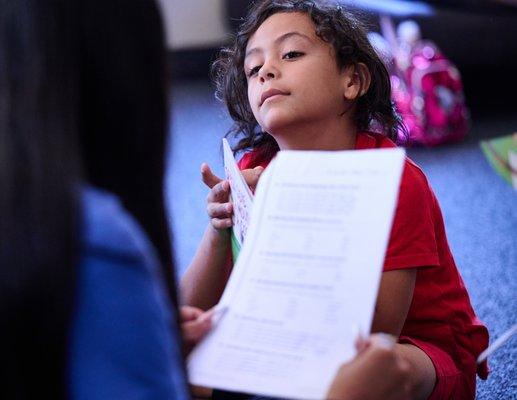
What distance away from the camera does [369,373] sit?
0.69m

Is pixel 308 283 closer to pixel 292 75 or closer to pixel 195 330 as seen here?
pixel 195 330

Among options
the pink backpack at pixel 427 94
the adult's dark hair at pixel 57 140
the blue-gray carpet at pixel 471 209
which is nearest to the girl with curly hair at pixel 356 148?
the blue-gray carpet at pixel 471 209

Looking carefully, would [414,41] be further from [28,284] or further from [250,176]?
[28,284]

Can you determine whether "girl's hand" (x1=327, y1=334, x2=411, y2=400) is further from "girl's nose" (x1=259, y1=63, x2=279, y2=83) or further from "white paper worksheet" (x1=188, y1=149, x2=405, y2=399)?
"girl's nose" (x1=259, y1=63, x2=279, y2=83)

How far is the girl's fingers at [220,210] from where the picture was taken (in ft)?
3.18

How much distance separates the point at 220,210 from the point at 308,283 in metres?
0.32

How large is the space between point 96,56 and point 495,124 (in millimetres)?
2307

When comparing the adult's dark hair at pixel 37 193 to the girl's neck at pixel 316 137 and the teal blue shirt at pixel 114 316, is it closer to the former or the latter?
the teal blue shirt at pixel 114 316

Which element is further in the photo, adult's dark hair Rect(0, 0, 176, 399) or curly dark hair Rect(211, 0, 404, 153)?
curly dark hair Rect(211, 0, 404, 153)

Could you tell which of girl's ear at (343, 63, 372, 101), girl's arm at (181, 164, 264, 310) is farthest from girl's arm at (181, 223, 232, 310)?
girl's ear at (343, 63, 372, 101)

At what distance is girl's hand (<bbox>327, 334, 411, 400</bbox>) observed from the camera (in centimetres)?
68

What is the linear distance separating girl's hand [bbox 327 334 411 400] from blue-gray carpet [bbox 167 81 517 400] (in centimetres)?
41

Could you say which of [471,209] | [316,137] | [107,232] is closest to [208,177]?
[316,137]

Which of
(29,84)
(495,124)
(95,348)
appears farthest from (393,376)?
(495,124)
